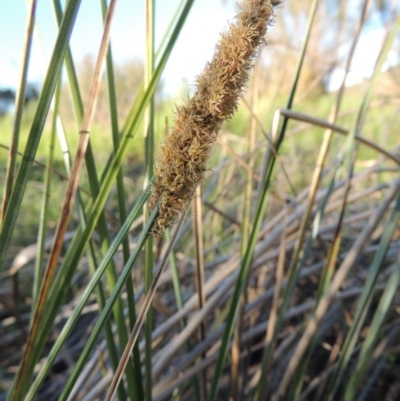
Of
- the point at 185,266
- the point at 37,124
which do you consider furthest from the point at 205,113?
the point at 185,266

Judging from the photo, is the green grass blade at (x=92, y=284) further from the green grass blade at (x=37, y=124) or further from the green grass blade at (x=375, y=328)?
the green grass blade at (x=375, y=328)

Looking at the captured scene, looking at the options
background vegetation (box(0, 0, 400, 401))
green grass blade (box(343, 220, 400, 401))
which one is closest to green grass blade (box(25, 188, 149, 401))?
background vegetation (box(0, 0, 400, 401))

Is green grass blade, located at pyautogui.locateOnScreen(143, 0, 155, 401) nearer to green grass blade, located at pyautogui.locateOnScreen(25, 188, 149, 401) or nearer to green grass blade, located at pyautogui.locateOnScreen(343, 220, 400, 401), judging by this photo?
green grass blade, located at pyautogui.locateOnScreen(25, 188, 149, 401)

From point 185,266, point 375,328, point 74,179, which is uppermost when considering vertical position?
point 74,179

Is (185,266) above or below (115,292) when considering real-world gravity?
below

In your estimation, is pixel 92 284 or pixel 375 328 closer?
pixel 92 284

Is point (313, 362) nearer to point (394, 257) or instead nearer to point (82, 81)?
point (394, 257)

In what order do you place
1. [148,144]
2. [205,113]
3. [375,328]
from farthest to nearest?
[375,328] → [148,144] → [205,113]

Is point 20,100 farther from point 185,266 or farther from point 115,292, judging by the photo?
Answer: point 185,266
